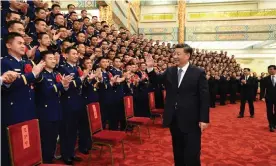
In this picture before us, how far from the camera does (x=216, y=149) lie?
13.8 feet

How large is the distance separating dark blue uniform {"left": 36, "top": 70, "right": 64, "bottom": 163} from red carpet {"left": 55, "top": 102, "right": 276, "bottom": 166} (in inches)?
23.7

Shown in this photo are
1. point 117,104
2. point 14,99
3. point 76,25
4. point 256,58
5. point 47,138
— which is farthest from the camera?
point 256,58

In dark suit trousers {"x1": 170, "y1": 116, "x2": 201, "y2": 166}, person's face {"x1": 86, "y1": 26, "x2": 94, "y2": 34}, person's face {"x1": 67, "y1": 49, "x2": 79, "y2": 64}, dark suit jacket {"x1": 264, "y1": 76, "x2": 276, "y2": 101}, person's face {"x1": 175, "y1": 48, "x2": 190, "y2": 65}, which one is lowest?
dark suit trousers {"x1": 170, "y1": 116, "x2": 201, "y2": 166}

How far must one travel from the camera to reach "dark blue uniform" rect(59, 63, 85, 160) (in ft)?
10.8

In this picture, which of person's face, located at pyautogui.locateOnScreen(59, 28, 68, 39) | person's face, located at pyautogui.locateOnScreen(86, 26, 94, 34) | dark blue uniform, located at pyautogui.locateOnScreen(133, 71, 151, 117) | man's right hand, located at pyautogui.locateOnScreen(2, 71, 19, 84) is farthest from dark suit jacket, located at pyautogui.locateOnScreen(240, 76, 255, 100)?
man's right hand, located at pyautogui.locateOnScreen(2, 71, 19, 84)

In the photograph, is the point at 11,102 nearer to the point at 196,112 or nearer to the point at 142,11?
the point at 196,112

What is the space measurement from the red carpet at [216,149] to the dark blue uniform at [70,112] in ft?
0.86

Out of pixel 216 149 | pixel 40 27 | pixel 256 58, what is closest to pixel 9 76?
pixel 40 27

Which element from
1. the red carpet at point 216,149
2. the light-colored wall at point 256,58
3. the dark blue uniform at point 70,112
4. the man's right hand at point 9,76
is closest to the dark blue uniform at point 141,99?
the red carpet at point 216,149

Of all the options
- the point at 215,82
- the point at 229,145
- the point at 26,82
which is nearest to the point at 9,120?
the point at 26,82

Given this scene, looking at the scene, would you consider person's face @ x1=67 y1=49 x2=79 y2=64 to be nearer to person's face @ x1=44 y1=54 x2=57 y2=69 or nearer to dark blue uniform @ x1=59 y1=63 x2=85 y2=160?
dark blue uniform @ x1=59 y1=63 x2=85 y2=160

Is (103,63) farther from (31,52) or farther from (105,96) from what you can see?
(31,52)

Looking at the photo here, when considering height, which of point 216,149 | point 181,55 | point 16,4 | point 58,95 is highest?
point 16,4

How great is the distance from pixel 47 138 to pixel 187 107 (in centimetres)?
147
